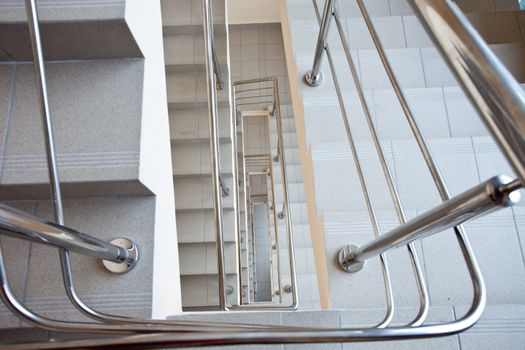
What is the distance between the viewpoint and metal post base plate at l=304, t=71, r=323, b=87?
1.44 metres

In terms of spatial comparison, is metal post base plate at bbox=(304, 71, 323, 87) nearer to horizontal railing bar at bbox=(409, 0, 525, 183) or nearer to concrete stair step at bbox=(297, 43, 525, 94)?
concrete stair step at bbox=(297, 43, 525, 94)

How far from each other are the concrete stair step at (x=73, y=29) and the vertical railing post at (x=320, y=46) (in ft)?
1.75

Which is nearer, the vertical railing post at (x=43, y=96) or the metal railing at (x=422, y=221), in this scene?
the metal railing at (x=422, y=221)

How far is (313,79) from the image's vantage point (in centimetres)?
144

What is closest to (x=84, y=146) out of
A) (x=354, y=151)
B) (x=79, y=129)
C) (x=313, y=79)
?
(x=79, y=129)

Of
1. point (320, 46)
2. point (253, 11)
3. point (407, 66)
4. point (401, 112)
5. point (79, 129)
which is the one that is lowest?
point (79, 129)

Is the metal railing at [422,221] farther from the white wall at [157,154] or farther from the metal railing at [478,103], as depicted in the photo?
the white wall at [157,154]

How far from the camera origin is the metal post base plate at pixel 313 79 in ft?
4.72

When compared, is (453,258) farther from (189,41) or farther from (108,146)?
(189,41)

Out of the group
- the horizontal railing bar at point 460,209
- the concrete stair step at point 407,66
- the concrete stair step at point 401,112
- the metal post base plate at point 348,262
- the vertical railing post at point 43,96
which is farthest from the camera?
the concrete stair step at point 407,66

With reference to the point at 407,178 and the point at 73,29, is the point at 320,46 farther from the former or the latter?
the point at 73,29

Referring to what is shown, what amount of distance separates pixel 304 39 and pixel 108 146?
1.09 metres

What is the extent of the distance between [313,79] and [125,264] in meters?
0.94

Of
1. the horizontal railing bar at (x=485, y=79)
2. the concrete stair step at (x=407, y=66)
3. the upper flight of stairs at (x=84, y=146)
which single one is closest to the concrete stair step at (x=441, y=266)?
the upper flight of stairs at (x=84, y=146)
